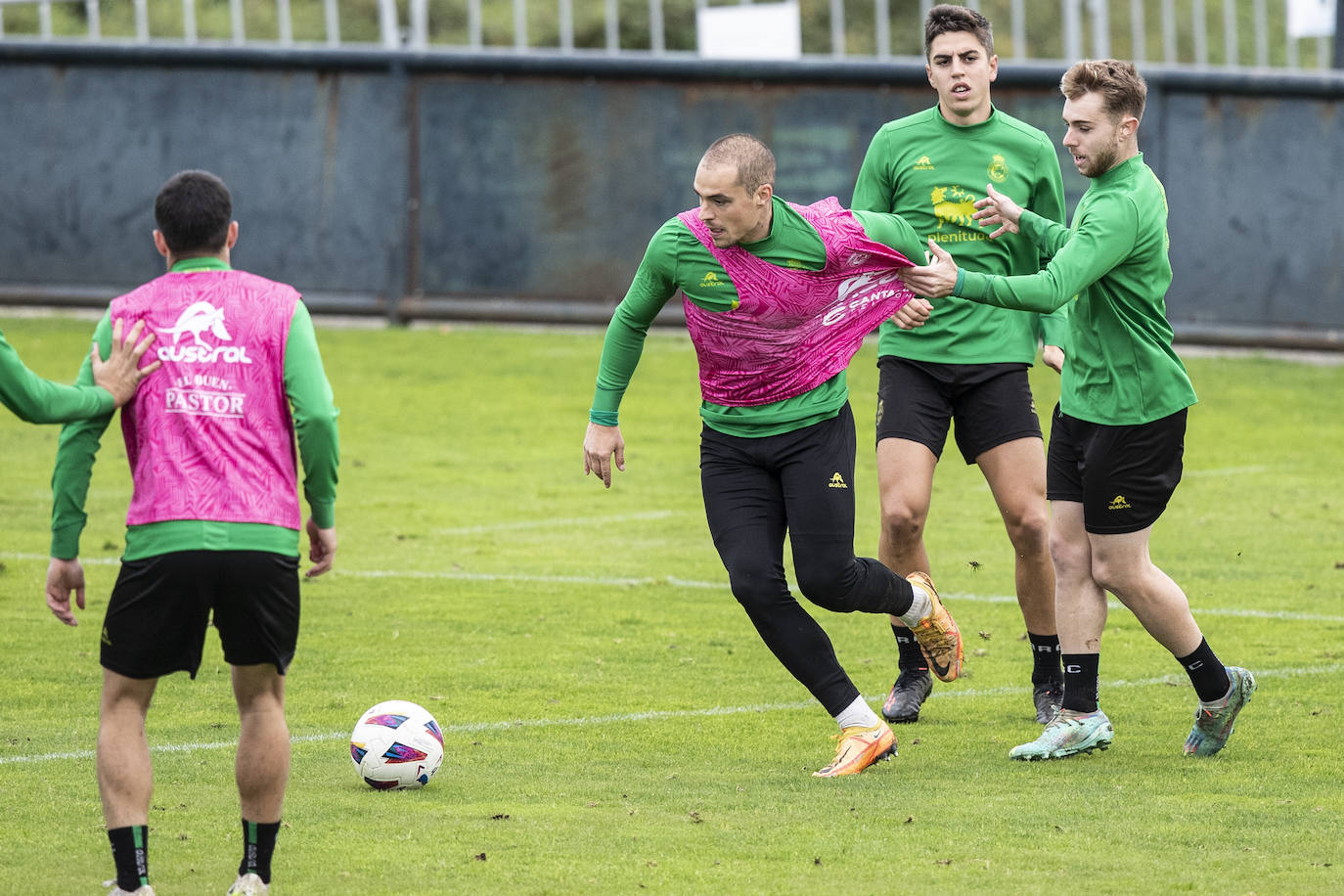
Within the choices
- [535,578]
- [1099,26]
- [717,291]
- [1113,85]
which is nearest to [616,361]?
[717,291]

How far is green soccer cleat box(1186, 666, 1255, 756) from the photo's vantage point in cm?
705

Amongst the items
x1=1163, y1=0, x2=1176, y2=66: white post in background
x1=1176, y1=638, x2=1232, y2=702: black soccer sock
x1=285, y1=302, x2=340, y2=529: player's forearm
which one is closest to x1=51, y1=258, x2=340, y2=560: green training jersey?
x1=285, y1=302, x2=340, y2=529: player's forearm

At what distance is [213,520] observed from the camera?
17.0ft

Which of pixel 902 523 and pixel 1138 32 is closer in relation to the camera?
pixel 902 523

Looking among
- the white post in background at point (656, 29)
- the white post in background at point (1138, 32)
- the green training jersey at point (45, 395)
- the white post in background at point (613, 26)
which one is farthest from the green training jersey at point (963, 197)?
the white post in background at point (1138, 32)

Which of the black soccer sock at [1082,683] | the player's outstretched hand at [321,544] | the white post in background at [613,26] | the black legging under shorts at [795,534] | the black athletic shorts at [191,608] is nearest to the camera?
the black athletic shorts at [191,608]

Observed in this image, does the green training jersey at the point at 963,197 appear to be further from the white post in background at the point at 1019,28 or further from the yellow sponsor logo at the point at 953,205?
the white post in background at the point at 1019,28

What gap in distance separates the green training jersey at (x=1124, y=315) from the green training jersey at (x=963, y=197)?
2.47 ft

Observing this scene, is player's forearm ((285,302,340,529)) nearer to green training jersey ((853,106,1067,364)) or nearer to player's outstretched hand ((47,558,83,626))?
player's outstretched hand ((47,558,83,626))

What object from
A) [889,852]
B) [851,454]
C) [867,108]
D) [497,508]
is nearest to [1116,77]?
[851,454]

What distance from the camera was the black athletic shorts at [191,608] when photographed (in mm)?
5168

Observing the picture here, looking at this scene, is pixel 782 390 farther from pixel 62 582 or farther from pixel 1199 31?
pixel 1199 31

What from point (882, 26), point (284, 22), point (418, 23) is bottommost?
point (882, 26)

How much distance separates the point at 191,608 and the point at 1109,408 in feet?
10.9
